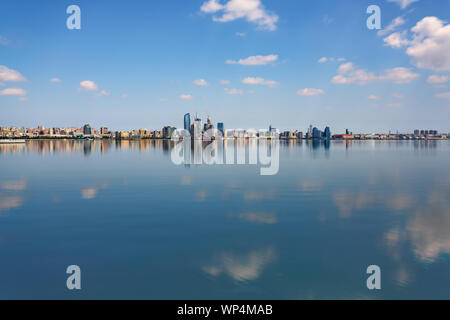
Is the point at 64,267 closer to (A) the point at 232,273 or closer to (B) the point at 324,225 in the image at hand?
(A) the point at 232,273

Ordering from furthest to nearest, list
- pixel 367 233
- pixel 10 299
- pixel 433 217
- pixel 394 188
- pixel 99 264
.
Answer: pixel 394 188
pixel 433 217
pixel 367 233
pixel 99 264
pixel 10 299

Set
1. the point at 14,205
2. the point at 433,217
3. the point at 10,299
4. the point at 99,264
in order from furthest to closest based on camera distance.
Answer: the point at 14,205, the point at 433,217, the point at 99,264, the point at 10,299

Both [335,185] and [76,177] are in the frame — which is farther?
[76,177]

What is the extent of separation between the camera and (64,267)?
47.4 feet

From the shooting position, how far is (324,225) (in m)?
21.1

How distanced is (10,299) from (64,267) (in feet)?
9.26

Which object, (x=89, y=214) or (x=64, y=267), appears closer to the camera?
(x=64, y=267)

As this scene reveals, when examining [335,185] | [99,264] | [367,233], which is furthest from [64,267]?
[335,185]

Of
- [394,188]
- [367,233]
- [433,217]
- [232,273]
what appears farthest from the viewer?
[394,188]

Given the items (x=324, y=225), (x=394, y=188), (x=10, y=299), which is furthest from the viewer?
(x=394, y=188)

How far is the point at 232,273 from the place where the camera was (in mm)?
13617
